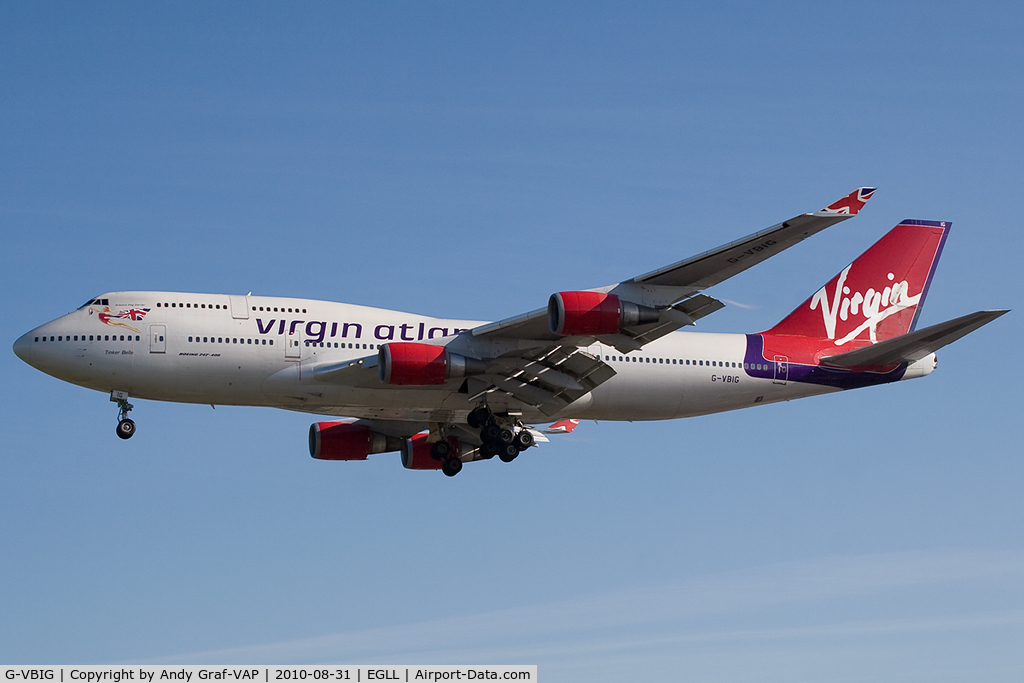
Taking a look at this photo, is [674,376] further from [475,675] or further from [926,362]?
[475,675]

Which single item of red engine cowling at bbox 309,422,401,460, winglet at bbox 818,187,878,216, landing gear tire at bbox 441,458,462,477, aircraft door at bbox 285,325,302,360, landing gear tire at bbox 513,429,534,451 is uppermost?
winglet at bbox 818,187,878,216

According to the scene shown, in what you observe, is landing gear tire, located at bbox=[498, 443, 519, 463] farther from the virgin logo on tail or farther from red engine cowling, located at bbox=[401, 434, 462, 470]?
the virgin logo on tail

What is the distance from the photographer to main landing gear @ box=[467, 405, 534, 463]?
4169 cm

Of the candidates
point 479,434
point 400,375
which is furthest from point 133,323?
point 479,434

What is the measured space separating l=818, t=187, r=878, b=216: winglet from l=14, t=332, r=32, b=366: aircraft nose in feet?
76.0

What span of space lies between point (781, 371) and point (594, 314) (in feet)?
32.6

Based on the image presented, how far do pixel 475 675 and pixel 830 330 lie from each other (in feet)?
70.3

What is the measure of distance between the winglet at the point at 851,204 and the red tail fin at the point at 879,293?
40.2ft

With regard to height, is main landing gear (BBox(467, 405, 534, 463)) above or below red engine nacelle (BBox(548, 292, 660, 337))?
below

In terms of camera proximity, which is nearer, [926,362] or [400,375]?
[400,375]


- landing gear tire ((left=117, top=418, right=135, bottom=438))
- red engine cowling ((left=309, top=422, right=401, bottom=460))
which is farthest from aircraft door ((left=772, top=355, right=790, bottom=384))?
landing gear tire ((left=117, top=418, right=135, bottom=438))

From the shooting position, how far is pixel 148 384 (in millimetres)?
39062

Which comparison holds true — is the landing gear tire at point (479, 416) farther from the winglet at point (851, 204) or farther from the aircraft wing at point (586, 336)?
the winglet at point (851, 204)

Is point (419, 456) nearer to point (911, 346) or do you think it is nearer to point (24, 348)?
point (24, 348)
